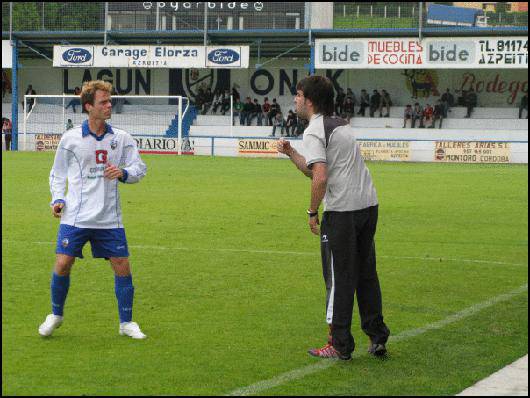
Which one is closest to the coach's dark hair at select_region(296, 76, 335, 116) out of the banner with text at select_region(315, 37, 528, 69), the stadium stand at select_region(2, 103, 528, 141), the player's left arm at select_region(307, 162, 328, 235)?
the player's left arm at select_region(307, 162, 328, 235)

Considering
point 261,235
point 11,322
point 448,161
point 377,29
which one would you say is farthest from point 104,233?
point 377,29

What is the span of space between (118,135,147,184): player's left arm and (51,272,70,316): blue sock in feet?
2.78

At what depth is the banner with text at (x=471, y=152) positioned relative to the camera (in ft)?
140

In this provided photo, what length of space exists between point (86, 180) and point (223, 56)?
45.1 metres

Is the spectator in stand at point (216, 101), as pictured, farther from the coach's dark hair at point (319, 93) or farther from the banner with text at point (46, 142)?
the coach's dark hair at point (319, 93)

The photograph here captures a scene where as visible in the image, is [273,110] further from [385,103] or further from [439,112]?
[439,112]

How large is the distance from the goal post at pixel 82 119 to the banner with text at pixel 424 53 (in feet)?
23.8

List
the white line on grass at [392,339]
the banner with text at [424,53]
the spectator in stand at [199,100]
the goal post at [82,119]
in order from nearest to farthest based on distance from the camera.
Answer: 1. the white line on grass at [392,339]
2. the goal post at [82,119]
3. the banner with text at [424,53]
4. the spectator in stand at [199,100]

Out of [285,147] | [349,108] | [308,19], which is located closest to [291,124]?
[349,108]

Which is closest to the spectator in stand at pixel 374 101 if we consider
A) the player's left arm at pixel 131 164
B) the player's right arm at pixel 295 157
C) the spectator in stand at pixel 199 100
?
the spectator in stand at pixel 199 100

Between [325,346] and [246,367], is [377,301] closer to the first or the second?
[325,346]

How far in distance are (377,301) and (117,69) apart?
55666mm

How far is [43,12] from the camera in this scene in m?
57.5

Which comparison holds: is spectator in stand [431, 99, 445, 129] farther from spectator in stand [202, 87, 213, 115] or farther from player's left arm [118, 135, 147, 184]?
player's left arm [118, 135, 147, 184]
